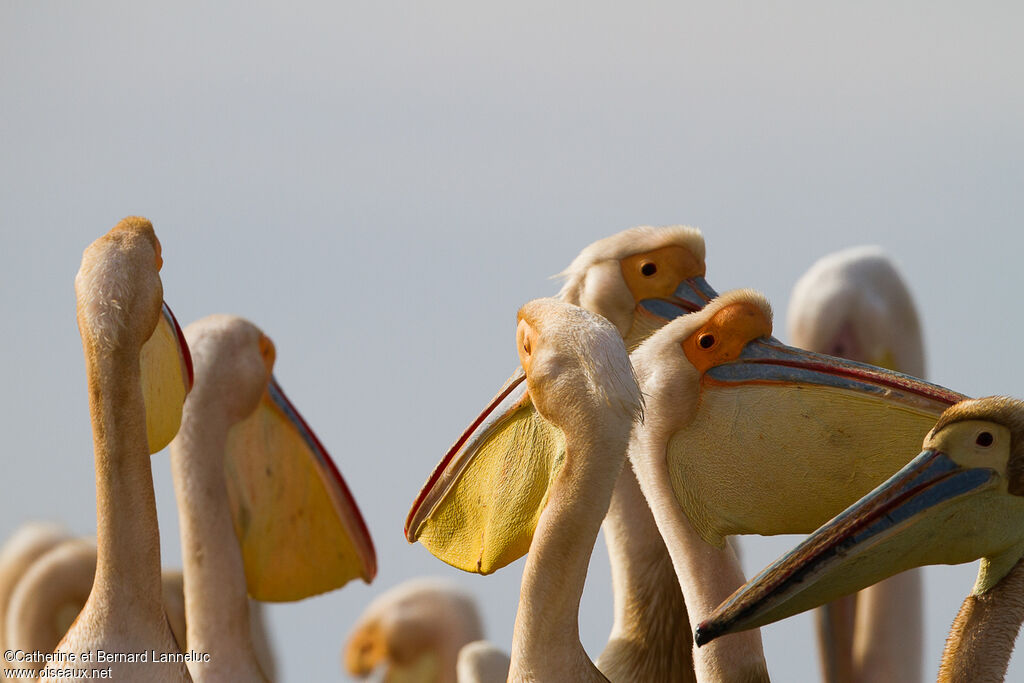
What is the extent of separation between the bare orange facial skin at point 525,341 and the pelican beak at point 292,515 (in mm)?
1553

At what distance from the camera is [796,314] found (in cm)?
510

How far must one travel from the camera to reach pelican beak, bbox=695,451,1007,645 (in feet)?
8.39

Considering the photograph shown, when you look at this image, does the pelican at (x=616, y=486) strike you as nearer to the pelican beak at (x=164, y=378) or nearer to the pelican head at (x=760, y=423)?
the pelican head at (x=760, y=423)

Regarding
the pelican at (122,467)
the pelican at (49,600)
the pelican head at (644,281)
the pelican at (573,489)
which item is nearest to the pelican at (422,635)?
the pelican at (49,600)

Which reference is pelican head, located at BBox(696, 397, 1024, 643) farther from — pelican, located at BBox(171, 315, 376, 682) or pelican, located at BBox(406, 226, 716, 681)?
pelican, located at BBox(171, 315, 376, 682)

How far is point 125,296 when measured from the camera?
296cm

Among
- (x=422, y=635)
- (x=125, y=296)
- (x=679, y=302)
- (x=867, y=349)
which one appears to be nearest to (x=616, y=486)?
(x=679, y=302)

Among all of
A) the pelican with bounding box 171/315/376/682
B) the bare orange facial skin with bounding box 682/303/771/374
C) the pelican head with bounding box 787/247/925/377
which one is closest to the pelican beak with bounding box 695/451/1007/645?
the bare orange facial skin with bounding box 682/303/771/374

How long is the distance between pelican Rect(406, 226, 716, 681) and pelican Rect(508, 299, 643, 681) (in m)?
0.20

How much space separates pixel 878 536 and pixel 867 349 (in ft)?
8.21

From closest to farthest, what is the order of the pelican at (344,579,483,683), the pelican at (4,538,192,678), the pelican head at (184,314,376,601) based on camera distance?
the pelican head at (184,314,376,601) → the pelican at (4,538,192,678) → the pelican at (344,579,483,683)

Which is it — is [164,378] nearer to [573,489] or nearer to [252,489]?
[252,489]

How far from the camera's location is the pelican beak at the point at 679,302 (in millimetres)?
3867

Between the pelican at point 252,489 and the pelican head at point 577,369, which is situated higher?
the pelican head at point 577,369
